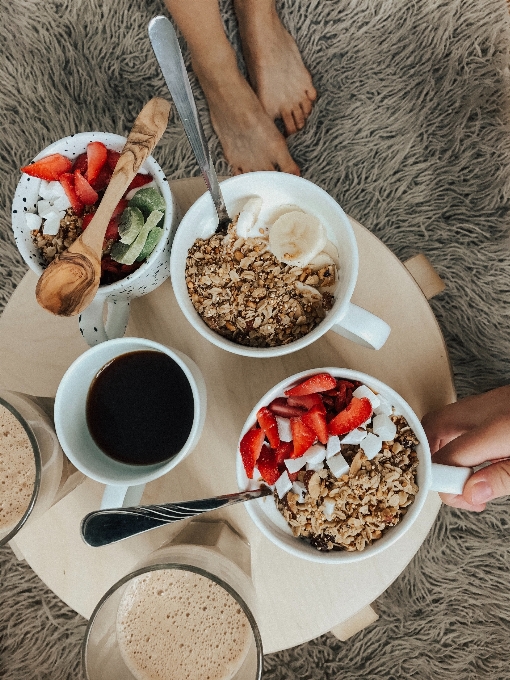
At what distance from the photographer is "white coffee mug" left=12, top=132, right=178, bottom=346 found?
0.73 meters

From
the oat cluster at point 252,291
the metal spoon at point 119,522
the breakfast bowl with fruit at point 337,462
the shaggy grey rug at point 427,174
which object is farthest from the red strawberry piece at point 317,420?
the shaggy grey rug at point 427,174

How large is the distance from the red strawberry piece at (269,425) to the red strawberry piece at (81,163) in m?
0.40

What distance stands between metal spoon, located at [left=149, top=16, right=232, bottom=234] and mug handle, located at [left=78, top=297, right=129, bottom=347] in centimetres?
21

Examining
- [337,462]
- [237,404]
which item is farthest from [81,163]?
[337,462]

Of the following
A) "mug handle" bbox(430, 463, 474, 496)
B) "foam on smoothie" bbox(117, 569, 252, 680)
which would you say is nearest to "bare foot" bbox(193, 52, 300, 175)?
"mug handle" bbox(430, 463, 474, 496)

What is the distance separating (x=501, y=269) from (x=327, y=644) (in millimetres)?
949

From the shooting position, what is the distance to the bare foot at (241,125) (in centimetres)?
121

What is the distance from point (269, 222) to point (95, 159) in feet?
0.83

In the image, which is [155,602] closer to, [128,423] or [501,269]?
[128,423]

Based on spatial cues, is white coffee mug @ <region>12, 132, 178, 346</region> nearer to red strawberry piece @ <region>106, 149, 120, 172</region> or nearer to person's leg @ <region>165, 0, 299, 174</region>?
red strawberry piece @ <region>106, 149, 120, 172</region>

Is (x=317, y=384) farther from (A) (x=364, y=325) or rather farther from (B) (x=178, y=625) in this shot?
(B) (x=178, y=625)

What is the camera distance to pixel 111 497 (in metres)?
0.70

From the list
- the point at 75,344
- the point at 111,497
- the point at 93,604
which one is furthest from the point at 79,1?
the point at 93,604

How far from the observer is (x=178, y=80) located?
622 millimetres
